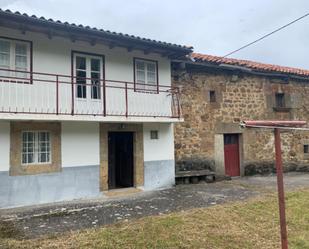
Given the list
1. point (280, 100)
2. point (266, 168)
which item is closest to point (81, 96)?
point (266, 168)

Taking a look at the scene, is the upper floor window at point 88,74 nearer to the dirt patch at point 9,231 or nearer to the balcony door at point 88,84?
the balcony door at point 88,84

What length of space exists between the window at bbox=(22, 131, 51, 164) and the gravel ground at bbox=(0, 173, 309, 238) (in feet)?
4.87

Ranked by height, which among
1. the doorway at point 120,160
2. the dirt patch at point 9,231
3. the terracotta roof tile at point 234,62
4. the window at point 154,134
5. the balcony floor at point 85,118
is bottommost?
the dirt patch at point 9,231

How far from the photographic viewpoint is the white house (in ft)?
31.1

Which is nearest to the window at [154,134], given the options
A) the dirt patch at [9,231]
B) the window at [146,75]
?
the window at [146,75]

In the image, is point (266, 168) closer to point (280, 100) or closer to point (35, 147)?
point (280, 100)

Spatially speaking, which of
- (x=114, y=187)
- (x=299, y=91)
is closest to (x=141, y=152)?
(x=114, y=187)

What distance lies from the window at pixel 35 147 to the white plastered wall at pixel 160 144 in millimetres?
3838

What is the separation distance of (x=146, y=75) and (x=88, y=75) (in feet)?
8.09

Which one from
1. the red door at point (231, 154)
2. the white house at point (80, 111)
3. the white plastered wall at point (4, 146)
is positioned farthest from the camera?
the red door at point (231, 154)

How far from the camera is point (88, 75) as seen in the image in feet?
36.3

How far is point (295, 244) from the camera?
5.76 metres

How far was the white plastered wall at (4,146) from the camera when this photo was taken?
9.34 m

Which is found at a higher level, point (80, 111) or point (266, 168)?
point (80, 111)
